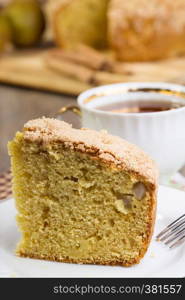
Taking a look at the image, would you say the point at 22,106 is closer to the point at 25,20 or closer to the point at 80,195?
the point at 25,20

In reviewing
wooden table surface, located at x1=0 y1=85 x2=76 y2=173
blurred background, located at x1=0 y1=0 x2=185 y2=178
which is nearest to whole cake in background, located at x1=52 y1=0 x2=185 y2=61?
blurred background, located at x1=0 y1=0 x2=185 y2=178

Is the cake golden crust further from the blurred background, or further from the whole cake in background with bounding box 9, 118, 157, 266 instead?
the whole cake in background with bounding box 9, 118, 157, 266

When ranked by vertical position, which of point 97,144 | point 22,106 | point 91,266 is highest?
point 97,144

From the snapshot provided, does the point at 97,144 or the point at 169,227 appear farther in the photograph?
the point at 169,227

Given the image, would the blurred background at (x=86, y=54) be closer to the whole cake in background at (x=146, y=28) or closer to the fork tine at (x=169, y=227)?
the whole cake in background at (x=146, y=28)

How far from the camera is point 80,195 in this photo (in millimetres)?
1358

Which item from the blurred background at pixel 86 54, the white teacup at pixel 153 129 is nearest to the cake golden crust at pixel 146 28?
the blurred background at pixel 86 54

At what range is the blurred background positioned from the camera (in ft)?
10.2

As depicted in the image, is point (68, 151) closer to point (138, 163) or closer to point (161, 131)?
point (138, 163)

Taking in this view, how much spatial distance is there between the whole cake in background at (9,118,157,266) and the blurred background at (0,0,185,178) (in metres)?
1.35

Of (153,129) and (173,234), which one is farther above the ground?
(153,129)

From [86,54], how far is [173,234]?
6.80 ft

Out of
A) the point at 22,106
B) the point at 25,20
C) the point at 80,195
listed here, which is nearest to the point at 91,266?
the point at 80,195

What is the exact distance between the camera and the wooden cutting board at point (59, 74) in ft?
10.2
